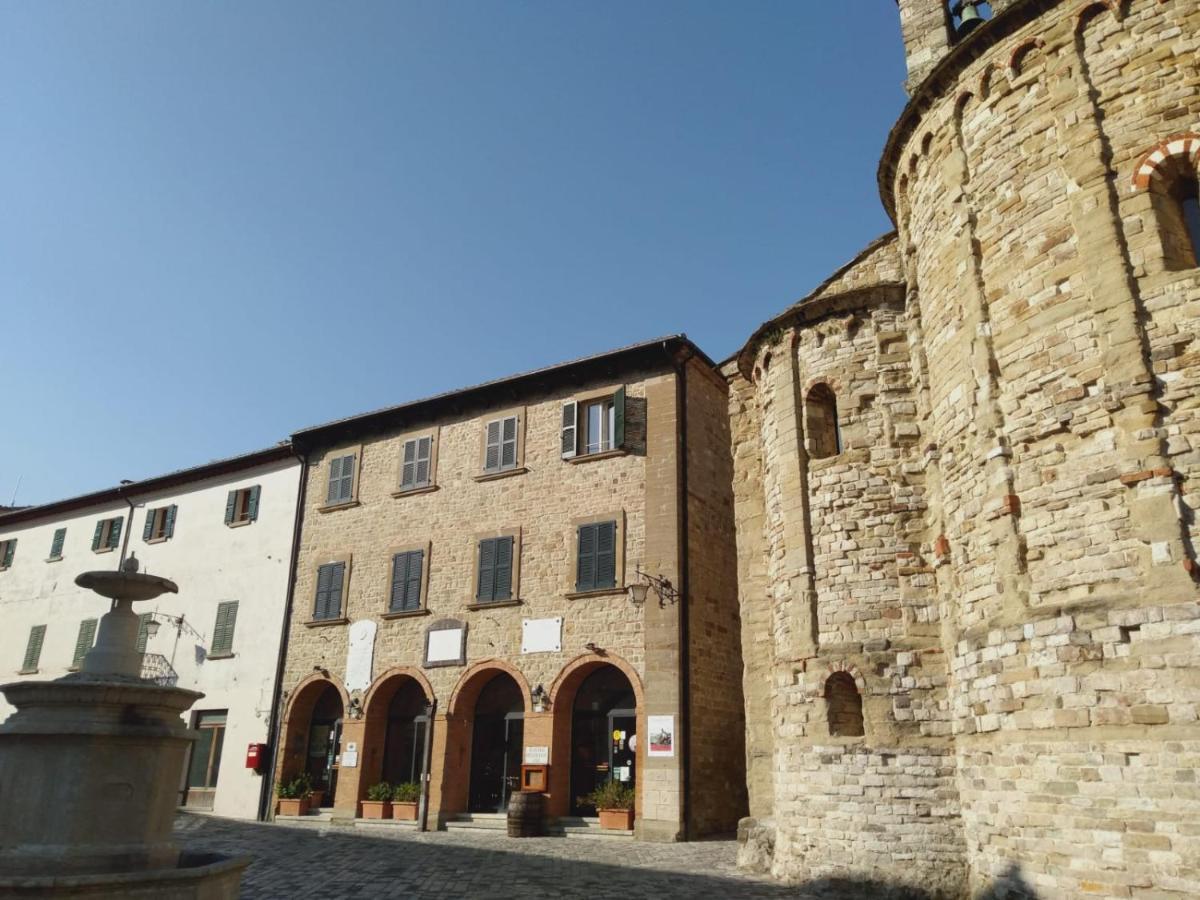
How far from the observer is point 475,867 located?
42.9ft

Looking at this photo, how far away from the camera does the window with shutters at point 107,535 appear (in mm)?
27125

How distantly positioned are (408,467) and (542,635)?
6.05 meters

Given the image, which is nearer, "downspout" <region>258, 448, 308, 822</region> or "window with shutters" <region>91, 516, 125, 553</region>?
"downspout" <region>258, 448, 308, 822</region>

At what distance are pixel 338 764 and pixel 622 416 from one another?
1058 centimetres

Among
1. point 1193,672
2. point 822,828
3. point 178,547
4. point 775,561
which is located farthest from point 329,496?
point 1193,672

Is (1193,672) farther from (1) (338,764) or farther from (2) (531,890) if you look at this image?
(1) (338,764)

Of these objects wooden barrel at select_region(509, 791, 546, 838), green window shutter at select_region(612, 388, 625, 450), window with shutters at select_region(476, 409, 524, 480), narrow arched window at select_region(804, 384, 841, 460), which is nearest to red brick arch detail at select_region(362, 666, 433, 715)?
wooden barrel at select_region(509, 791, 546, 838)

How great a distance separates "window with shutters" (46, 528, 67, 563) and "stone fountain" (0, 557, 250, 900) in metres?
25.4

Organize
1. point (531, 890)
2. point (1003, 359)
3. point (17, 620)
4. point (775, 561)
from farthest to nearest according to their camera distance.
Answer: point (17, 620) → point (775, 561) → point (531, 890) → point (1003, 359)

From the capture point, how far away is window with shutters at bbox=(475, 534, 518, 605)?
19.0 meters

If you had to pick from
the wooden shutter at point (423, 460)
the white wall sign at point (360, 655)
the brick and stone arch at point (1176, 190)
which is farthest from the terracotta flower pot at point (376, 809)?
the brick and stone arch at point (1176, 190)

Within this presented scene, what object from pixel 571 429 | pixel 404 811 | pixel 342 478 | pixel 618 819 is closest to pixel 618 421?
pixel 571 429

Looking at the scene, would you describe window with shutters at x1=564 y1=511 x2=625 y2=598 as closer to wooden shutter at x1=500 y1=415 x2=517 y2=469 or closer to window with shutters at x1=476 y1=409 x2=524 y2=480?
window with shutters at x1=476 y1=409 x2=524 y2=480

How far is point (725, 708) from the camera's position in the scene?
17.8 m
